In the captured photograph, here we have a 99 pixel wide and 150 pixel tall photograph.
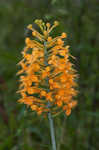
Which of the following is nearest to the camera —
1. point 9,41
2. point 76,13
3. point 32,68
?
point 32,68

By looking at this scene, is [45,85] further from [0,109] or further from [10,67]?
[10,67]

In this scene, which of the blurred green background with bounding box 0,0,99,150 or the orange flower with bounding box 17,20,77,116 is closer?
the orange flower with bounding box 17,20,77,116

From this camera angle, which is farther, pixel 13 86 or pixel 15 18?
pixel 15 18

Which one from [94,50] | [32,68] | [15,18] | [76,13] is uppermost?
[15,18]

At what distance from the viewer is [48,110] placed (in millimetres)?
2312

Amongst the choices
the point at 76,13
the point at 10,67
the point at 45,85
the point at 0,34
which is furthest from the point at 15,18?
the point at 45,85

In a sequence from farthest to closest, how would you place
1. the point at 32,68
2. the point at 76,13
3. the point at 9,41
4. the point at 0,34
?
the point at 9,41
the point at 0,34
the point at 76,13
the point at 32,68

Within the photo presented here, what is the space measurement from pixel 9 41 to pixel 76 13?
139 inches

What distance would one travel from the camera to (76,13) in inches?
171

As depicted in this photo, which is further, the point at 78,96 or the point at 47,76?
the point at 78,96

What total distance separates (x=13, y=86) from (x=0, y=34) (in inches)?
90.8

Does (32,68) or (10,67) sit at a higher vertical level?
(10,67)

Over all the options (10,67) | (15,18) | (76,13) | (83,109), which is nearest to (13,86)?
(10,67)

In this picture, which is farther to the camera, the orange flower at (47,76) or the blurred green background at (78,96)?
the blurred green background at (78,96)
